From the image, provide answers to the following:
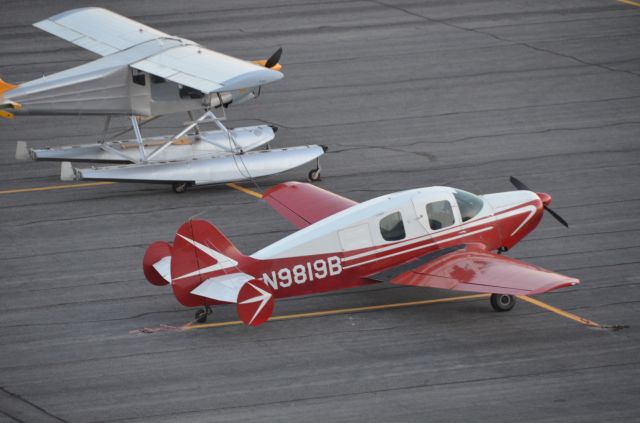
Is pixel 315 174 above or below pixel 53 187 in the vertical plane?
above

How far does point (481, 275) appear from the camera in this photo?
→ 17953 mm

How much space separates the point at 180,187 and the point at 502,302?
360 inches

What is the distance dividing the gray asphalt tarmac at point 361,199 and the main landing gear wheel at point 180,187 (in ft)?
0.86

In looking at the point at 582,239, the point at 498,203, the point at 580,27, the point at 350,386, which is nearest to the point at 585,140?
the point at 582,239

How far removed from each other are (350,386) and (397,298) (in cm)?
343

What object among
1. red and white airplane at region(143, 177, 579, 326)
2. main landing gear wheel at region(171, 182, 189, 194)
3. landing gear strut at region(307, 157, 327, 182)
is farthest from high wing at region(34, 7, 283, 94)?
red and white airplane at region(143, 177, 579, 326)

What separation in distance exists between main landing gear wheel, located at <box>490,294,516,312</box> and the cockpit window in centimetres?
156

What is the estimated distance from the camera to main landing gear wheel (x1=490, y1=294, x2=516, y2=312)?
18484 millimetres

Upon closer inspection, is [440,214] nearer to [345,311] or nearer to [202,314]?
[345,311]

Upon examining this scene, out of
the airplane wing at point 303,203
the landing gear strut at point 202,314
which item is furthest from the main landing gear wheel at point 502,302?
the landing gear strut at point 202,314

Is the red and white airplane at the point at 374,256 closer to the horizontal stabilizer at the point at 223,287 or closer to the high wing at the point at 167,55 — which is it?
the horizontal stabilizer at the point at 223,287

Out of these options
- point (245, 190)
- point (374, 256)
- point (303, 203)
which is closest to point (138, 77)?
point (245, 190)

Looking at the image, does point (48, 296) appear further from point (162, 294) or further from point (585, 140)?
point (585, 140)

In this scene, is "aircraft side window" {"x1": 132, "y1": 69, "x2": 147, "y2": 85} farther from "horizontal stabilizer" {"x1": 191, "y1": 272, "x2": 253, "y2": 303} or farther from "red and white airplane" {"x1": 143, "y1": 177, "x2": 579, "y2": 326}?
"horizontal stabilizer" {"x1": 191, "y1": 272, "x2": 253, "y2": 303}
